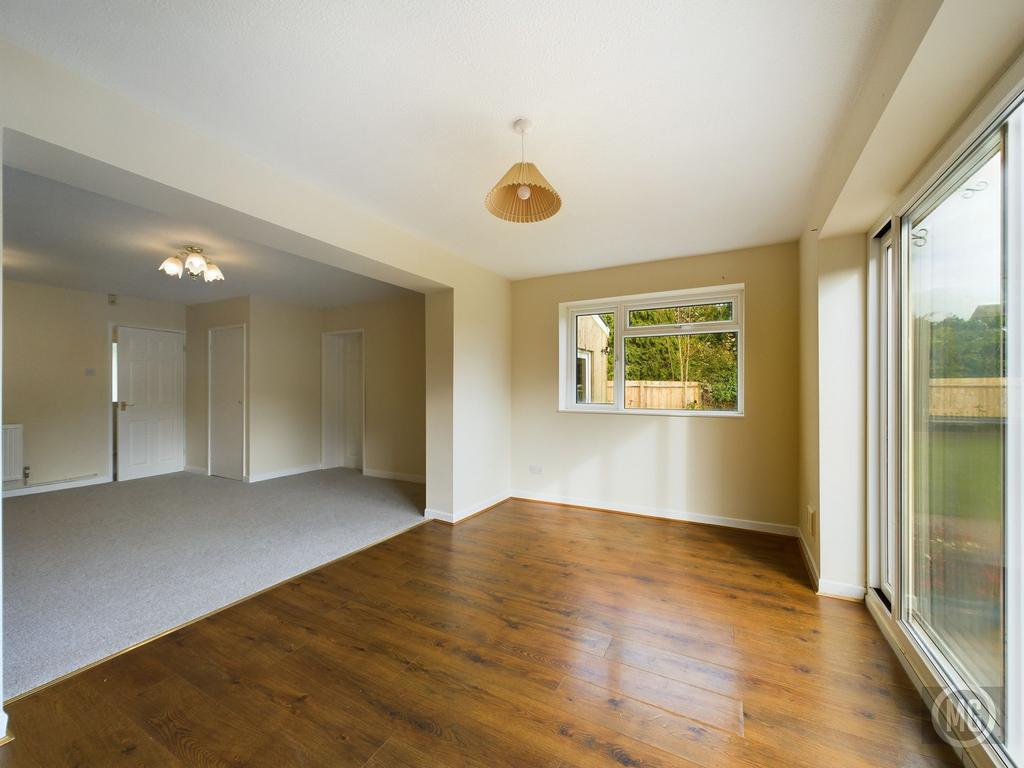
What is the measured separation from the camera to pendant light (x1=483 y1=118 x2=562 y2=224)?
1730mm

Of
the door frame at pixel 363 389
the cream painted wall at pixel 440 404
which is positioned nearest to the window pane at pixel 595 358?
the cream painted wall at pixel 440 404

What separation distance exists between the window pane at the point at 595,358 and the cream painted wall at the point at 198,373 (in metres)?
4.72

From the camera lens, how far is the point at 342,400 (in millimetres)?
6465

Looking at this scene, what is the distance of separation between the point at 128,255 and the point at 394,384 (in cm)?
291

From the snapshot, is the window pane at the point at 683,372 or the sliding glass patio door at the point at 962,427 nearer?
the sliding glass patio door at the point at 962,427

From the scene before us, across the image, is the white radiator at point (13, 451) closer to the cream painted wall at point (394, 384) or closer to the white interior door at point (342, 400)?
the white interior door at point (342, 400)

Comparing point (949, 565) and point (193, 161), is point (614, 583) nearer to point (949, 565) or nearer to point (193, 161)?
point (949, 565)

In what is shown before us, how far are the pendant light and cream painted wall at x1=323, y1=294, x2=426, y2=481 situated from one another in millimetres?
3702

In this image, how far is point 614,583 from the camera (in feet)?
8.68

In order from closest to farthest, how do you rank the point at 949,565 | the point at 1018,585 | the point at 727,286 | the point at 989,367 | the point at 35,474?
the point at 1018,585
the point at 989,367
the point at 949,565
the point at 727,286
the point at 35,474

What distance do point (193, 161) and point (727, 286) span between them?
12.3ft

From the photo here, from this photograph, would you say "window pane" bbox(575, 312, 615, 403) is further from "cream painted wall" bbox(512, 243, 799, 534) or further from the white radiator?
the white radiator

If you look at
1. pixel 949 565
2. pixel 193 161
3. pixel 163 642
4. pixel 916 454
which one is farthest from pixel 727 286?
pixel 163 642

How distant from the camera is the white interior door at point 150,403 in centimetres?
545
